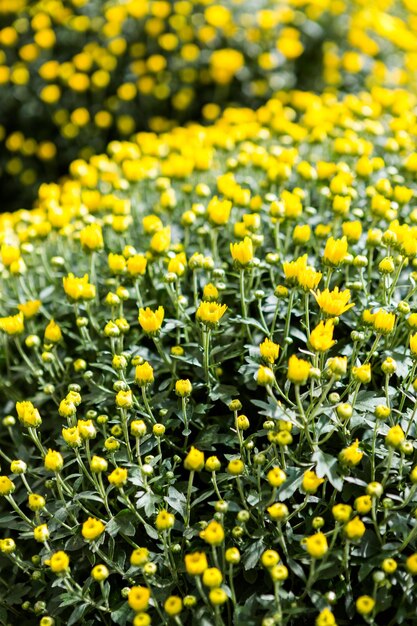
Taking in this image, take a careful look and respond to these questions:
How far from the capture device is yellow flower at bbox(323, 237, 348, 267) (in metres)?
1.99

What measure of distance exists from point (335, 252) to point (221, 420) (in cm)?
65

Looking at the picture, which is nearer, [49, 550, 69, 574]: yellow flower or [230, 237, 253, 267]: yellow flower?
[49, 550, 69, 574]: yellow flower

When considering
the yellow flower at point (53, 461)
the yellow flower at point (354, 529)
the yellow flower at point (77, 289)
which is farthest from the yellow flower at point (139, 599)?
the yellow flower at point (77, 289)

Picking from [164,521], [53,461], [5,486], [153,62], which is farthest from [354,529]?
[153,62]

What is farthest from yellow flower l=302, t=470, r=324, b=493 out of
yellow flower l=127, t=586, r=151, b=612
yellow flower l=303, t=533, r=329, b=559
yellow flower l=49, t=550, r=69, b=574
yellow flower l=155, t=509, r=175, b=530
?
yellow flower l=49, t=550, r=69, b=574

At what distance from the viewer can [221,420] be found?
2.10 metres

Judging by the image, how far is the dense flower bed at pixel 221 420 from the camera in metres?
1.70

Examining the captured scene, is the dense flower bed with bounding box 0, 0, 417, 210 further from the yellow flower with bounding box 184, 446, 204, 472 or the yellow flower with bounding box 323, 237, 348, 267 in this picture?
the yellow flower with bounding box 184, 446, 204, 472

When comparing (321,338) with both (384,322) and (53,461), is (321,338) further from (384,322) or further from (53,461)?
(53,461)

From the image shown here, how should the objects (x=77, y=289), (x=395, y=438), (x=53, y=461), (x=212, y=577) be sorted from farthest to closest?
(x=77, y=289) < (x=53, y=461) < (x=395, y=438) < (x=212, y=577)

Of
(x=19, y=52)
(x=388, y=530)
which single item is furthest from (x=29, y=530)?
(x=19, y=52)

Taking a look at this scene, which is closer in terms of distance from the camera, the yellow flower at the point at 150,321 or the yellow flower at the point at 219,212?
the yellow flower at the point at 150,321

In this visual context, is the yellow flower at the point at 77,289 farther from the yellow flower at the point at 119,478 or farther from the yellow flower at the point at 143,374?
the yellow flower at the point at 119,478

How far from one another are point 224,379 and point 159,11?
3899 millimetres
